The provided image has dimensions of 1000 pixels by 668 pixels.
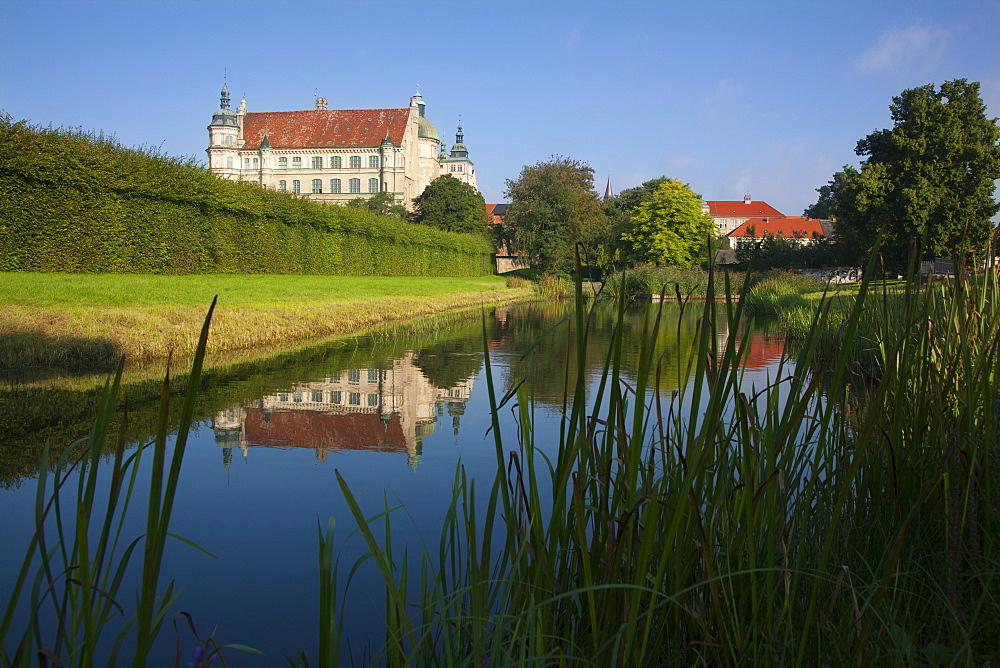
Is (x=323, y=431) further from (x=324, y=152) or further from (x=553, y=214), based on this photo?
(x=324, y=152)

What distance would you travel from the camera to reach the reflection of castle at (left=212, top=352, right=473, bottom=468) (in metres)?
4.35

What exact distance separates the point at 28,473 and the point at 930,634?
3.49 metres

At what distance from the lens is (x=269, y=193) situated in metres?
19.0

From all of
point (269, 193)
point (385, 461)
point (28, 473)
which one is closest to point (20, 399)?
point (28, 473)

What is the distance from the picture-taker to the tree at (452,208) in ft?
151

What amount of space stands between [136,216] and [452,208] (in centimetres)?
3319

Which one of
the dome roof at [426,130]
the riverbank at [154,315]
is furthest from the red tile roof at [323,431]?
the dome roof at [426,130]

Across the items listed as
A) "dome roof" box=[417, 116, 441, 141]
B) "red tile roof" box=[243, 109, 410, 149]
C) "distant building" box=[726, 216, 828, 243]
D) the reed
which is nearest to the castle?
"red tile roof" box=[243, 109, 410, 149]

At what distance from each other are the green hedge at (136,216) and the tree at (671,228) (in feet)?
76.1

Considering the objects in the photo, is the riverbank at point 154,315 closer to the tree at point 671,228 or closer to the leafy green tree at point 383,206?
the tree at point 671,228

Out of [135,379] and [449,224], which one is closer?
[135,379]

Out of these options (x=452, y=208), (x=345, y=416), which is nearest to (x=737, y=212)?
(x=452, y=208)

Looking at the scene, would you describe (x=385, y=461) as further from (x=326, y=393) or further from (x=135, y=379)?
(x=135, y=379)

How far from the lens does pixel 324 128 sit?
71.2 m
